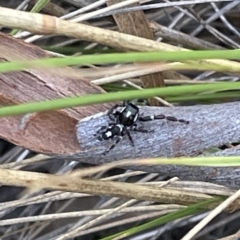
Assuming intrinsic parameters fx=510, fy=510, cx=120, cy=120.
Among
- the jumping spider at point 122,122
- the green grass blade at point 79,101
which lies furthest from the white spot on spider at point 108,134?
the green grass blade at point 79,101

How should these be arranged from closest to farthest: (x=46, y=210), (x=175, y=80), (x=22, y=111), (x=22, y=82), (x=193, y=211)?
(x=22, y=111), (x=22, y=82), (x=193, y=211), (x=175, y=80), (x=46, y=210)

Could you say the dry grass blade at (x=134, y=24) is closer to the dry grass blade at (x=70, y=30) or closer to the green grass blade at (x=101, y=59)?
the dry grass blade at (x=70, y=30)

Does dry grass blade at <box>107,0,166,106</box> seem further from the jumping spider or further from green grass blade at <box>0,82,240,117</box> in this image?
green grass blade at <box>0,82,240,117</box>

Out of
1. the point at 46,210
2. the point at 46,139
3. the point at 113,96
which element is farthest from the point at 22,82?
the point at 46,210

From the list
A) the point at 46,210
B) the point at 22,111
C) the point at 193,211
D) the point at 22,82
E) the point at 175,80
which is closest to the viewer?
the point at 22,111

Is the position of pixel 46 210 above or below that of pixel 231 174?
below

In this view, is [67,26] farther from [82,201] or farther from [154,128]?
[82,201]

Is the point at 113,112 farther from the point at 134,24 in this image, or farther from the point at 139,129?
the point at 134,24

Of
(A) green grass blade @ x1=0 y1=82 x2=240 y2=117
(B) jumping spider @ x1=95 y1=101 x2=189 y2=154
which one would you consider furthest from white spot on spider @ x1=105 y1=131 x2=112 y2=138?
(A) green grass blade @ x1=0 y1=82 x2=240 y2=117
